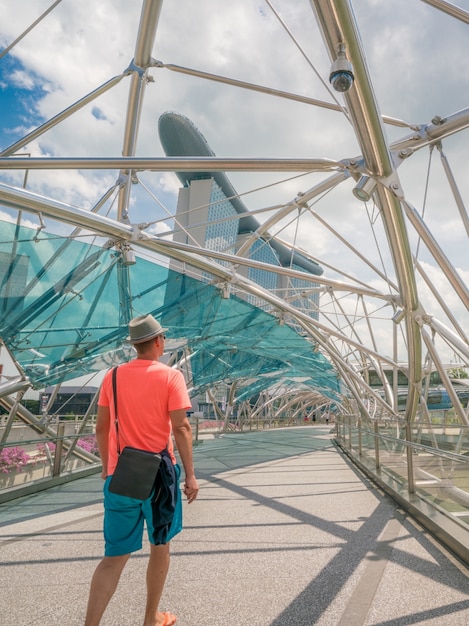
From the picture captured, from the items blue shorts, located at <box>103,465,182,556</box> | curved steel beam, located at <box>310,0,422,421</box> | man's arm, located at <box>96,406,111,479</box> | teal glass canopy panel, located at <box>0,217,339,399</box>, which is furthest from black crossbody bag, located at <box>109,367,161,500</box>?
teal glass canopy panel, located at <box>0,217,339,399</box>

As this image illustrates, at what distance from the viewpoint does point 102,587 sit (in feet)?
8.61

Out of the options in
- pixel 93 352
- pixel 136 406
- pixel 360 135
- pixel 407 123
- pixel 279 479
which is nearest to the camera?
pixel 136 406

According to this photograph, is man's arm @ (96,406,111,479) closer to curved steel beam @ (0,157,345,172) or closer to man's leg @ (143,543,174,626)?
man's leg @ (143,543,174,626)

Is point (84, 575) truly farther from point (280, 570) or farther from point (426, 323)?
point (426, 323)

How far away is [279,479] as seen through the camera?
32.4 ft

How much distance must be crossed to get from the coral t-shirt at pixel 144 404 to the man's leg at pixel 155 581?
596 mm

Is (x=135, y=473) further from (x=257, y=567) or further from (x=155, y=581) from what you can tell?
(x=257, y=567)

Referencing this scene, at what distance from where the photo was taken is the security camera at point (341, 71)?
4727 millimetres

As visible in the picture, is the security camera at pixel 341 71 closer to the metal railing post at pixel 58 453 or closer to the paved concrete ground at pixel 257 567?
the paved concrete ground at pixel 257 567

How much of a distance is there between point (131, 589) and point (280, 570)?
1.35 meters

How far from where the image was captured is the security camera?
4727mm

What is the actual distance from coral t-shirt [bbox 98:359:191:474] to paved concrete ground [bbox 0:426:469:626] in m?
1.26

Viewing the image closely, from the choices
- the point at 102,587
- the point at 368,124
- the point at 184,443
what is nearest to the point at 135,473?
the point at 184,443

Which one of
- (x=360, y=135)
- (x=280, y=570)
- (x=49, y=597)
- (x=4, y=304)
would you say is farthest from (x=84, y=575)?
(x=4, y=304)
